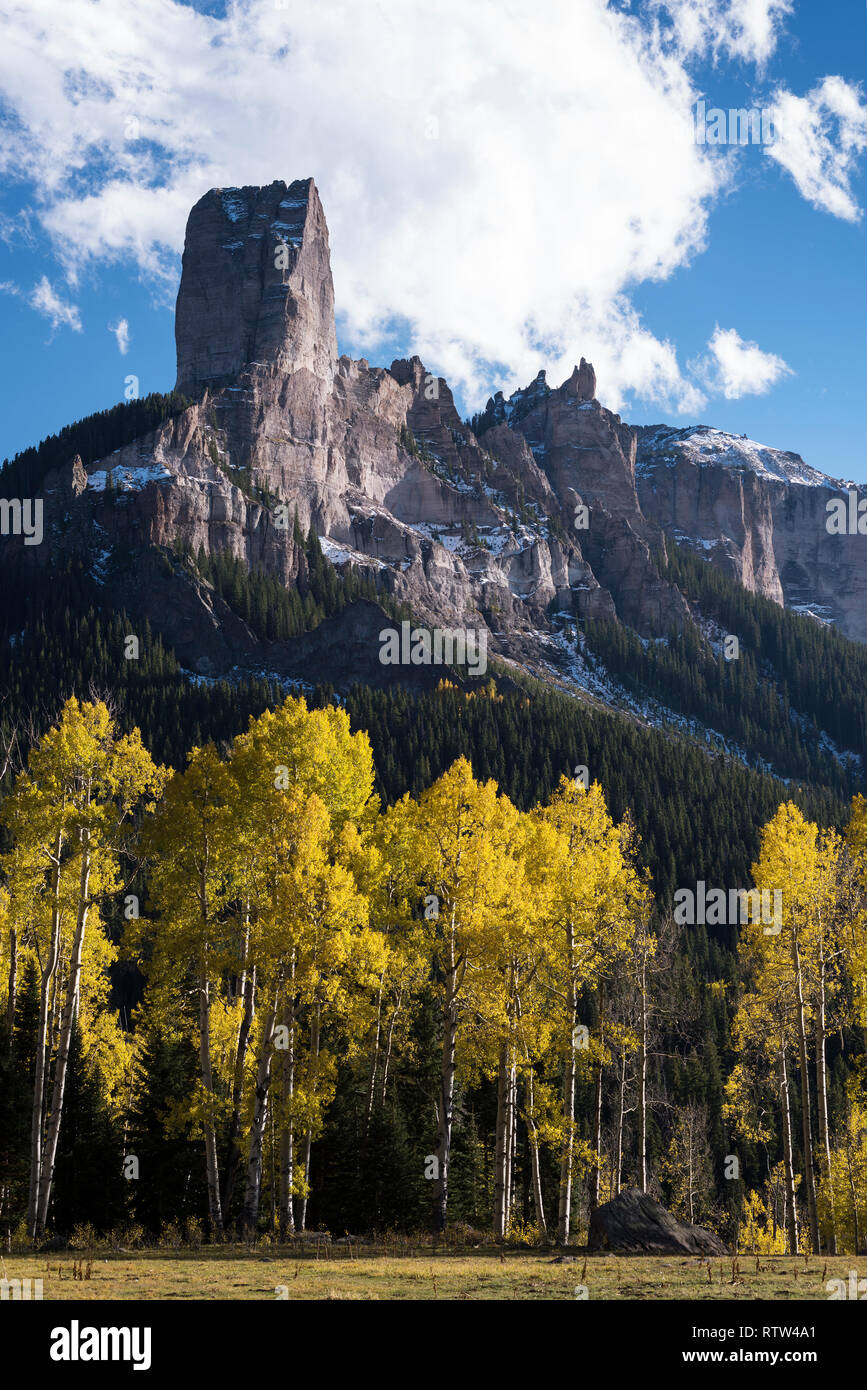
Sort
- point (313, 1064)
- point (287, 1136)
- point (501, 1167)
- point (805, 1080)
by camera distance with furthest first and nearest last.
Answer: point (805, 1080), point (501, 1167), point (313, 1064), point (287, 1136)

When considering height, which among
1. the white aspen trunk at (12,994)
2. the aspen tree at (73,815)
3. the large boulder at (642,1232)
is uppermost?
the aspen tree at (73,815)

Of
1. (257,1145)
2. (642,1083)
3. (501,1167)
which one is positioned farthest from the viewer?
(642,1083)

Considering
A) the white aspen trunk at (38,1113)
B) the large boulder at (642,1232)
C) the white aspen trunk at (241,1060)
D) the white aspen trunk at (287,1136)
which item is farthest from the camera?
the white aspen trunk at (241,1060)

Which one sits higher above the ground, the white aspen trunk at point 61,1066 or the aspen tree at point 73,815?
the aspen tree at point 73,815

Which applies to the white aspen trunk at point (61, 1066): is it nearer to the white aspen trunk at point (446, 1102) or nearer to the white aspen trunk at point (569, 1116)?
the white aspen trunk at point (446, 1102)

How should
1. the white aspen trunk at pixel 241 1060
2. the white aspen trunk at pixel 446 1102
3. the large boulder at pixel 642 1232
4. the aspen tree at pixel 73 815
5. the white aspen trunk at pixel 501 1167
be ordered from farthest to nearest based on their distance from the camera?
the white aspen trunk at pixel 501 1167 → the aspen tree at pixel 73 815 → the white aspen trunk at pixel 241 1060 → the white aspen trunk at pixel 446 1102 → the large boulder at pixel 642 1232

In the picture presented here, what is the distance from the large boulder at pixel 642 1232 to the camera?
2008 cm

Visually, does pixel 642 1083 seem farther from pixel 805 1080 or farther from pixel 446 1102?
pixel 446 1102

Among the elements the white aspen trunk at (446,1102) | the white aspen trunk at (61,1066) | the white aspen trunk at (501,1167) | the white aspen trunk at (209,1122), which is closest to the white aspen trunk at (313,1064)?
the white aspen trunk at (209,1122)

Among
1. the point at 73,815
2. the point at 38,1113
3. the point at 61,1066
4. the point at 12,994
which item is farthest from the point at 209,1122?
the point at 12,994

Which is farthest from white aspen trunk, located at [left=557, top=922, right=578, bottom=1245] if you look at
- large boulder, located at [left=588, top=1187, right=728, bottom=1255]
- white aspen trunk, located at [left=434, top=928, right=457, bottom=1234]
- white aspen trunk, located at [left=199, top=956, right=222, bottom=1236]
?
white aspen trunk, located at [left=199, top=956, right=222, bottom=1236]

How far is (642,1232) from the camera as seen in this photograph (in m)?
20.4

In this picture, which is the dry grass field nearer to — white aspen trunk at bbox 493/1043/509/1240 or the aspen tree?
white aspen trunk at bbox 493/1043/509/1240
